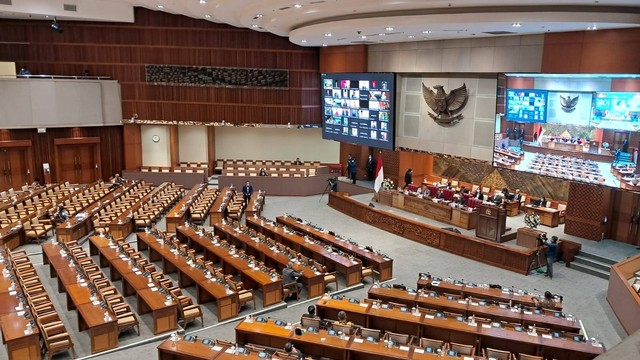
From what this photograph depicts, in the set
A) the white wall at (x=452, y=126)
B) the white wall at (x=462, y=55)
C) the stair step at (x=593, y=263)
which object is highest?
the white wall at (x=462, y=55)

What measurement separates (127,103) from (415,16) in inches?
576

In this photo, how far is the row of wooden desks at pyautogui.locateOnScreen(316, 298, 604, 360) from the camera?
7.35 meters

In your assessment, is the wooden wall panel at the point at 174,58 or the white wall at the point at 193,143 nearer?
the wooden wall panel at the point at 174,58

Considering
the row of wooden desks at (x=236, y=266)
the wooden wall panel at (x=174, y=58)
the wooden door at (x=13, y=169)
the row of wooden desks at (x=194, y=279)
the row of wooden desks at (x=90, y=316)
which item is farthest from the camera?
the wooden wall panel at (x=174, y=58)

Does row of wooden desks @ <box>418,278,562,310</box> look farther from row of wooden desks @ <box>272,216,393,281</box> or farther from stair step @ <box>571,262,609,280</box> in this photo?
stair step @ <box>571,262,609,280</box>

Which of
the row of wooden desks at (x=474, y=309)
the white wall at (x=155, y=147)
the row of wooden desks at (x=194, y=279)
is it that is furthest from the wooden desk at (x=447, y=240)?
the white wall at (x=155, y=147)

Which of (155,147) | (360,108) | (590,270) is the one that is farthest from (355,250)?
(155,147)

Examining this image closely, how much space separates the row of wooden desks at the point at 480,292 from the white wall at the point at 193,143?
51.0ft

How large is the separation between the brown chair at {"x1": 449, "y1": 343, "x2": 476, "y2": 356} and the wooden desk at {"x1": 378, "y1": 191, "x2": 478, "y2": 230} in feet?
24.6

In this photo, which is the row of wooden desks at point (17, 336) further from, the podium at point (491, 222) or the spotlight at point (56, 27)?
the spotlight at point (56, 27)

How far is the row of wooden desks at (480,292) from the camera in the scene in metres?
9.30

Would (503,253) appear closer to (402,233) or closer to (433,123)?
(402,233)

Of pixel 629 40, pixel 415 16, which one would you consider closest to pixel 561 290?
pixel 629 40

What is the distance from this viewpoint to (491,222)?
13.4 meters
